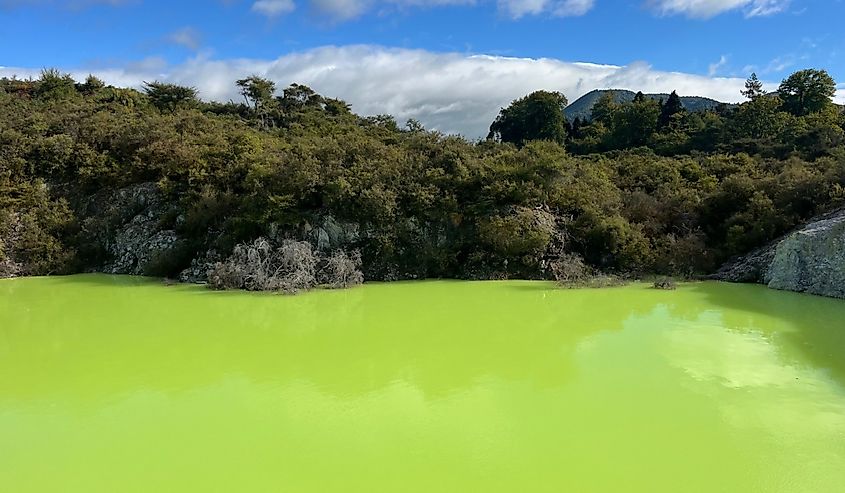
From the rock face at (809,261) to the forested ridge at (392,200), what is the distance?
1066 millimetres

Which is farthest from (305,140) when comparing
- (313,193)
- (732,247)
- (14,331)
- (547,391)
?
(547,391)

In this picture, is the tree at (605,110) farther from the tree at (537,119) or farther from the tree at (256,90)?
the tree at (256,90)

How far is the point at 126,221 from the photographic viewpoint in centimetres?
1753

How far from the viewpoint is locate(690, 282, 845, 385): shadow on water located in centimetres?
791

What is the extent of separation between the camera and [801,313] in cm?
1059

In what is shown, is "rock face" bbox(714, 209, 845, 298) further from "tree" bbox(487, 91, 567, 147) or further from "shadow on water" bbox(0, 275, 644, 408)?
"tree" bbox(487, 91, 567, 147)

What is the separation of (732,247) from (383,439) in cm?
1340

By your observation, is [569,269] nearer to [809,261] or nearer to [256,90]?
[809,261]

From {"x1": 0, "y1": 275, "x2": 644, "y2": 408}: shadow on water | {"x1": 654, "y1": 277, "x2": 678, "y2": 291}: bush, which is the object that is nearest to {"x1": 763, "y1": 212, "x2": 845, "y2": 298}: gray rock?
{"x1": 654, "y1": 277, "x2": 678, "y2": 291}: bush

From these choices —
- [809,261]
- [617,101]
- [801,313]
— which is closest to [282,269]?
[801,313]

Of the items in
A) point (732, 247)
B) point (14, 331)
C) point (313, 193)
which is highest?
point (313, 193)

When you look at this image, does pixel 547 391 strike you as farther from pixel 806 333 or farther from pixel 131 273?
pixel 131 273

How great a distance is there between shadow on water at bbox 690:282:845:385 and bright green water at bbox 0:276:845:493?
0.20 ft

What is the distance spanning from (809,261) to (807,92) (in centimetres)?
2706
